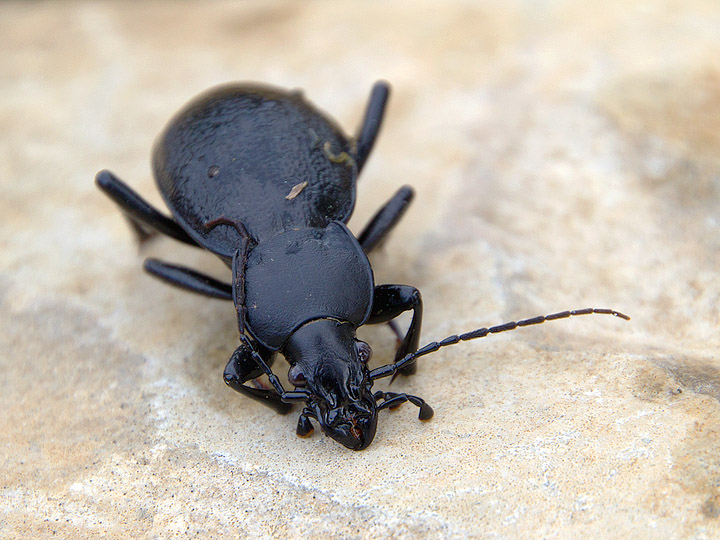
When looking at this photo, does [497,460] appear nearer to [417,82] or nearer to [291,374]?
[291,374]

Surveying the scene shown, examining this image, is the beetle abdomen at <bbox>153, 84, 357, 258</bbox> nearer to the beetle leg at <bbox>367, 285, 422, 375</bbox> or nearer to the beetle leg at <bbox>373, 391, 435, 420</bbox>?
the beetle leg at <bbox>367, 285, 422, 375</bbox>

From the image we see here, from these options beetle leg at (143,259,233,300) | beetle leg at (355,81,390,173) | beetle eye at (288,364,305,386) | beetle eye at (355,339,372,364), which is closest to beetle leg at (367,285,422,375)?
beetle eye at (355,339,372,364)

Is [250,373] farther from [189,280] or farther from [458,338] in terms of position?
[458,338]

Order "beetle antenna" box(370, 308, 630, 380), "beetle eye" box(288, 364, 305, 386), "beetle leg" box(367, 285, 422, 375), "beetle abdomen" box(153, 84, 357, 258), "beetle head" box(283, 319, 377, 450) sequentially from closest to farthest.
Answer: "beetle head" box(283, 319, 377, 450), "beetle eye" box(288, 364, 305, 386), "beetle antenna" box(370, 308, 630, 380), "beetle leg" box(367, 285, 422, 375), "beetle abdomen" box(153, 84, 357, 258)

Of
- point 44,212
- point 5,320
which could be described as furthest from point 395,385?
point 44,212

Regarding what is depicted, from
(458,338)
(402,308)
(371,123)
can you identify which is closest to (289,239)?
(402,308)
